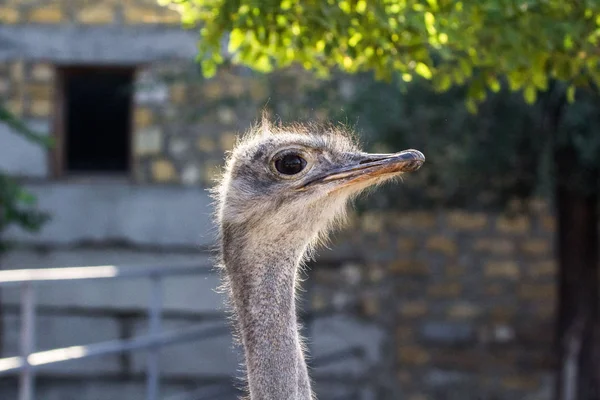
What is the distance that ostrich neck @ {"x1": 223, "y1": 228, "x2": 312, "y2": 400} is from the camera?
2.83m

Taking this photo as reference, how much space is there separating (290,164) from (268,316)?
40cm

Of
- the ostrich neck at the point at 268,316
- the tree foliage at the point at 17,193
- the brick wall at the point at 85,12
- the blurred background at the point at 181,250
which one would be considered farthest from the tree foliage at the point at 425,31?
the brick wall at the point at 85,12

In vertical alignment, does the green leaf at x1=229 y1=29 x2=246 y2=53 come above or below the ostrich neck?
above

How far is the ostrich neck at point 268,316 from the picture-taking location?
9.28 feet

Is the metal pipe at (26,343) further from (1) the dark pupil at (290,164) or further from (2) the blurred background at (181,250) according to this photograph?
(2) the blurred background at (181,250)

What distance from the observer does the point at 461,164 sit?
6973 mm

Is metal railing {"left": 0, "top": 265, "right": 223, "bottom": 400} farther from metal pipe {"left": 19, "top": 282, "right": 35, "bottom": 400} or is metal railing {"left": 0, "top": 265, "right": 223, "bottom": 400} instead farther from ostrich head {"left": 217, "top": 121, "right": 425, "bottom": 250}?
ostrich head {"left": 217, "top": 121, "right": 425, "bottom": 250}

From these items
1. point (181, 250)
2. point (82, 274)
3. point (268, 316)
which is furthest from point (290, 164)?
point (181, 250)

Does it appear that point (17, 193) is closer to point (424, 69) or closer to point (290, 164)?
point (424, 69)

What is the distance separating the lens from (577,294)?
23.7 feet

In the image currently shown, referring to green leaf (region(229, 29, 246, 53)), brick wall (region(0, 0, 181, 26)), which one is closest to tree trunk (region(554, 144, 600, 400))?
brick wall (region(0, 0, 181, 26))

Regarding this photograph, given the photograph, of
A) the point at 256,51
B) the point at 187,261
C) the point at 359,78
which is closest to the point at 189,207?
the point at 187,261

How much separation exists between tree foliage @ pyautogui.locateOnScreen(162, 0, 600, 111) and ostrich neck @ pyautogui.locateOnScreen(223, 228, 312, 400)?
680 mm

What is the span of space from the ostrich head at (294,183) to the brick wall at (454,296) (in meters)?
5.22
